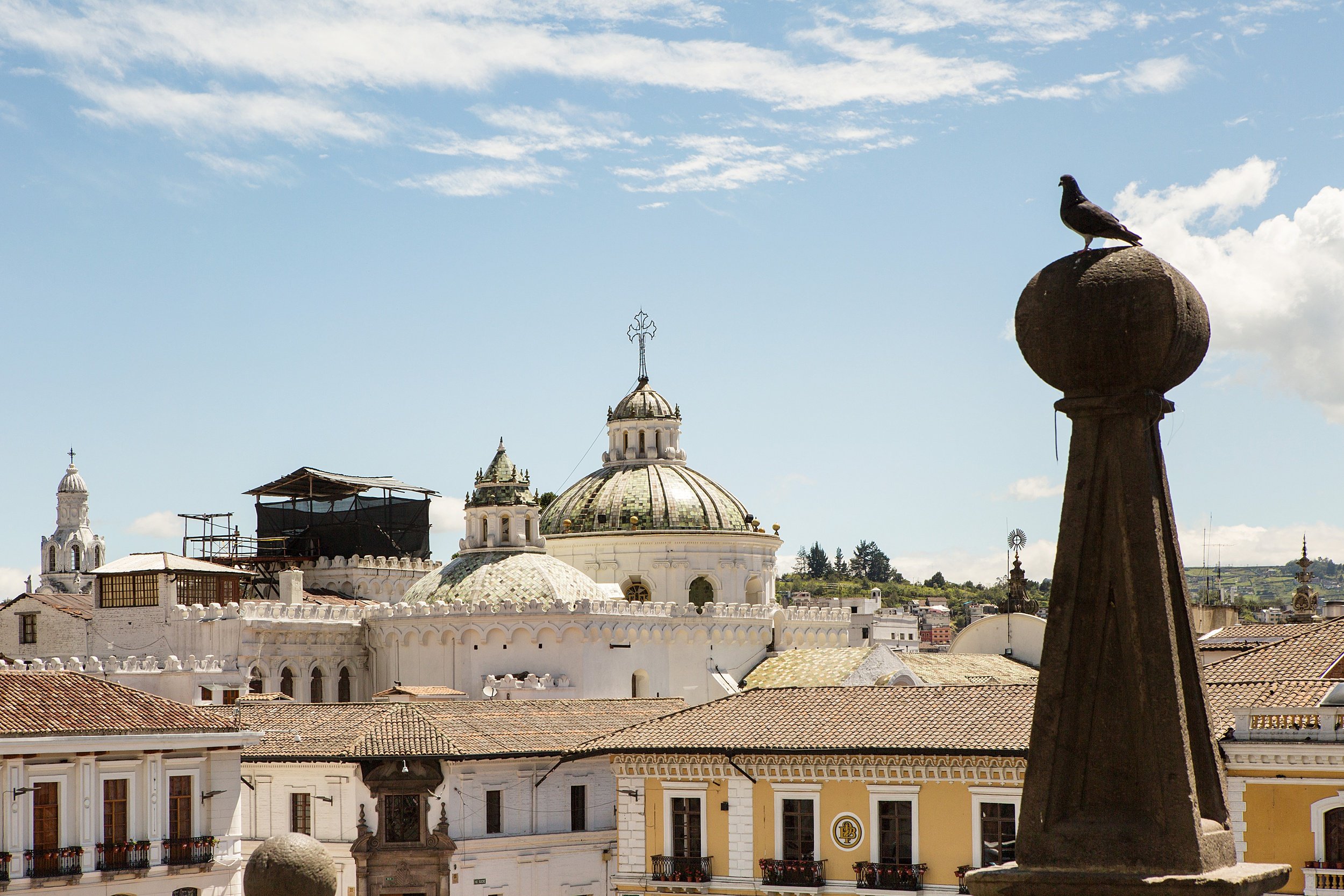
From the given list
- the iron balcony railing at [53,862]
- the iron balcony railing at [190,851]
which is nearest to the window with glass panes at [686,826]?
the iron balcony railing at [190,851]

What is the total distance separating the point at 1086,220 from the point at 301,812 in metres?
43.2

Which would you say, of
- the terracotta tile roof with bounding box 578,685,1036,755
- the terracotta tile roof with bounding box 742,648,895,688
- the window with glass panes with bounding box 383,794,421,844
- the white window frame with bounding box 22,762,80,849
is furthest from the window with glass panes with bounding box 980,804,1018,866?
the terracotta tile roof with bounding box 742,648,895,688

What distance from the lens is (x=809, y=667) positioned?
7438cm

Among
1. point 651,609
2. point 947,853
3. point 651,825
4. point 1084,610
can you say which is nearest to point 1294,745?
point 947,853

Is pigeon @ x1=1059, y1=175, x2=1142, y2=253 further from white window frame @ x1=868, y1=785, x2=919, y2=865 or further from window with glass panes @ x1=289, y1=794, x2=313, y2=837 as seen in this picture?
window with glass panes @ x1=289, y1=794, x2=313, y2=837

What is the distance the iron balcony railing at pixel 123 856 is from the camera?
132 feet

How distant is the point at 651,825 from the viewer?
41.8 meters

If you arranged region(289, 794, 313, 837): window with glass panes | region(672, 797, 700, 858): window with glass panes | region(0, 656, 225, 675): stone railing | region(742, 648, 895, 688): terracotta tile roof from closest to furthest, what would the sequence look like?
region(672, 797, 700, 858): window with glass panes
region(289, 794, 313, 837): window with glass panes
region(0, 656, 225, 675): stone railing
region(742, 648, 895, 688): terracotta tile roof

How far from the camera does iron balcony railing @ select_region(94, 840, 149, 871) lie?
4009 centimetres

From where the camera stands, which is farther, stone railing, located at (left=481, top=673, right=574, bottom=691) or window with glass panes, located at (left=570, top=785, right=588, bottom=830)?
stone railing, located at (left=481, top=673, right=574, bottom=691)

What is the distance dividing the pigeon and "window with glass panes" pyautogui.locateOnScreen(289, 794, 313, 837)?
42612 mm

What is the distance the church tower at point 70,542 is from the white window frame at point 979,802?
99.2m

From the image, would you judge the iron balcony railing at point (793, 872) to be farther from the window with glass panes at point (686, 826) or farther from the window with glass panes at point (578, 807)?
the window with glass panes at point (578, 807)

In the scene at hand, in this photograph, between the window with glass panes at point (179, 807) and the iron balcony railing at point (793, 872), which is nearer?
the iron balcony railing at point (793, 872)
